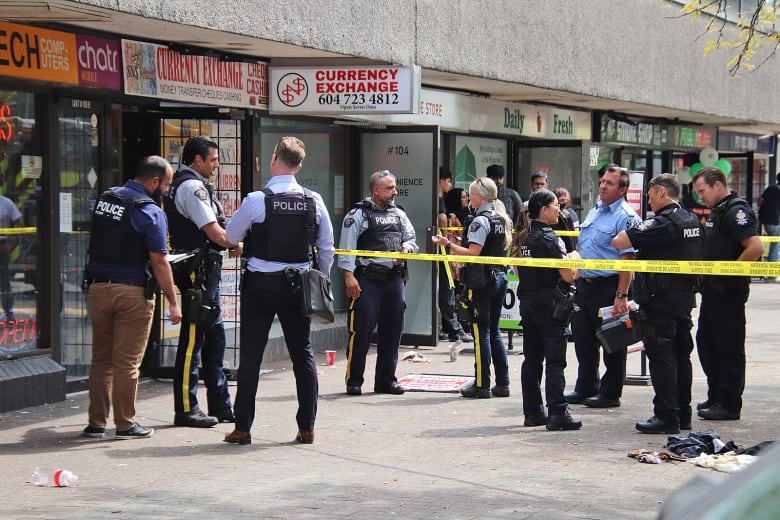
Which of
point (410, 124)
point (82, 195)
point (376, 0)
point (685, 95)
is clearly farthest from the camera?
point (685, 95)

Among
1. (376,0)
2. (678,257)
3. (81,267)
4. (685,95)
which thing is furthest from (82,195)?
(685,95)

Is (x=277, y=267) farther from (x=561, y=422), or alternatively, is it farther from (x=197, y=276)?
(x=561, y=422)

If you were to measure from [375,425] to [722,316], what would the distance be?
2.76m

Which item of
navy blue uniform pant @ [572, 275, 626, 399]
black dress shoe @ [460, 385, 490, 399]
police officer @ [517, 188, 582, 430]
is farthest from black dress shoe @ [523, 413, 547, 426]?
black dress shoe @ [460, 385, 490, 399]

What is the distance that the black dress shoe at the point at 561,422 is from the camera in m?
9.18

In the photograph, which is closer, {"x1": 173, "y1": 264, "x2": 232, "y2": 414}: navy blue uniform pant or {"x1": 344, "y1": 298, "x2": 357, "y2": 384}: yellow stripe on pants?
{"x1": 173, "y1": 264, "x2": 232, "y2": 414}: navy blue uniform pant

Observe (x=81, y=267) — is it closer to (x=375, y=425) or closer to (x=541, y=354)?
(x=375, y=425)

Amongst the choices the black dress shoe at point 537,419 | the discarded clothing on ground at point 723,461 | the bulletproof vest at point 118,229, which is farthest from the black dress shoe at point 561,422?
the bulletproof vest at point 118,229

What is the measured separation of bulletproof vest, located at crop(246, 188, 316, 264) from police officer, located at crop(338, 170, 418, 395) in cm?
235

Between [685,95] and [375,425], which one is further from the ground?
[685,95]

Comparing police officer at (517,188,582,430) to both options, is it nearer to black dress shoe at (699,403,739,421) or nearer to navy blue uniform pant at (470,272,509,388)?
black dress shoe at (699,403,739,421)

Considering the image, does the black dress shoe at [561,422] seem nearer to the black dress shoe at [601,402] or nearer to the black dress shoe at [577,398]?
the black dress shoe at [601,402]

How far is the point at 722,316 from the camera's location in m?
9.58

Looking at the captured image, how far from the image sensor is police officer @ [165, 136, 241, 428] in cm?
898
